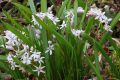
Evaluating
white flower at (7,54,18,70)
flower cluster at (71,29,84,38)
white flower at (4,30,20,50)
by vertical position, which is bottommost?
white flower at (7,54,18,70)

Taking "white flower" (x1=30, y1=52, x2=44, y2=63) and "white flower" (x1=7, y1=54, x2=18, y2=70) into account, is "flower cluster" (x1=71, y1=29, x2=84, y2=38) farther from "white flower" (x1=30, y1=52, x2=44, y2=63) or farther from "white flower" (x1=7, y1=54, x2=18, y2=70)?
"white flower" (x1=7, y1=54, x2=18, y2=70)

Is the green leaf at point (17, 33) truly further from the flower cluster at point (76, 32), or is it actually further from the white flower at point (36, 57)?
the flower cluster at point (76, 32)

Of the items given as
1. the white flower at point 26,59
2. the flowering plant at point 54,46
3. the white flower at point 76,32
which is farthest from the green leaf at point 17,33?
the white flower at point 76,32

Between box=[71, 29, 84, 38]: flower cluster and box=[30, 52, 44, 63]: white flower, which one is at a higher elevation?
box=[71, 29, 84, 38]: flower cluster

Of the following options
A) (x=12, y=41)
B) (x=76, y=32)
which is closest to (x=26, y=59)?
(x=12, y=41)

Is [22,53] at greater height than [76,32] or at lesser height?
lesser

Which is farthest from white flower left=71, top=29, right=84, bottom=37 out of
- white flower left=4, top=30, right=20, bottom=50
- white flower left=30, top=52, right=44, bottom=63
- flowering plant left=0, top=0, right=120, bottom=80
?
white flower left=4, top=30, right=20, bottom=50

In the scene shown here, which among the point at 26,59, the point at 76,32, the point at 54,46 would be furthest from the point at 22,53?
the point at 76,32

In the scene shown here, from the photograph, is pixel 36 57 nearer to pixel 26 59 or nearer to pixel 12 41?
pixel 26 59

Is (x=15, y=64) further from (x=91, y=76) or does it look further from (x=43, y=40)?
(x=91, y=76)
